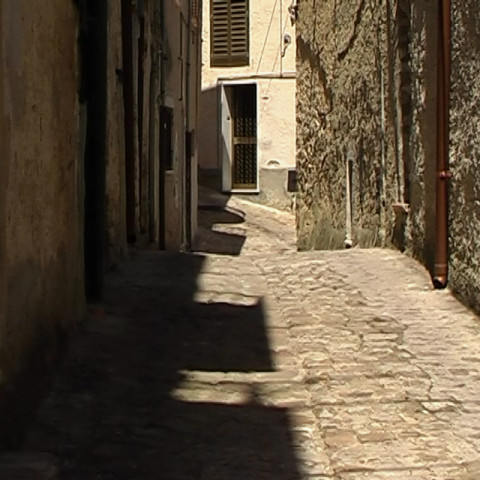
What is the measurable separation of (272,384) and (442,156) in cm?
252

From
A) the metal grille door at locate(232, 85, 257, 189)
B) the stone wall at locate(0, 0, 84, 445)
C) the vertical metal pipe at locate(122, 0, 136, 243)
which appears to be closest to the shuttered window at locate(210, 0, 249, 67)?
the metal grille door at locate(232, 85, 257, 189)

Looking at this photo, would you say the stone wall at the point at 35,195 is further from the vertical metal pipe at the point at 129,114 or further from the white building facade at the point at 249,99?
the white building facade at the point at 249,99

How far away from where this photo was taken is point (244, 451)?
159 inches

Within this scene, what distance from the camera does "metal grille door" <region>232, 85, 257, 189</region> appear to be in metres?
22.2

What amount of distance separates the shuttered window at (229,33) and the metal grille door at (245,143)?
639 millimetres

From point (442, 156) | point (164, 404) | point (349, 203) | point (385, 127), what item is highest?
point (385, 127)

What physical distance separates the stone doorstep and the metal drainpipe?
3691 mm

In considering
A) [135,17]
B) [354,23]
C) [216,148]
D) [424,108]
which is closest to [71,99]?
[424,108]

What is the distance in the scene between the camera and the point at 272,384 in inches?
196

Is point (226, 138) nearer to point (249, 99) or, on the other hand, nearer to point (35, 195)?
point (249, 99)

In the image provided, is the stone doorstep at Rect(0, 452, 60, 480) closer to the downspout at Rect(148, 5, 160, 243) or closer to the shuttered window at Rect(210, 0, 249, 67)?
the downspout at Rect(148, 5, 160, 243)

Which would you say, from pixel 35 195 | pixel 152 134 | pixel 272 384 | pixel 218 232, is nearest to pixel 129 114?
pixel 152 134

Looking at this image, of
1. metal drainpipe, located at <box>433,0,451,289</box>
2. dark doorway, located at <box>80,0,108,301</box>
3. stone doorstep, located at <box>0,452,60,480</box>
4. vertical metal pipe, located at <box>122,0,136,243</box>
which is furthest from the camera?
vertical metal pipe, located at <box>122,0,136,243</box>

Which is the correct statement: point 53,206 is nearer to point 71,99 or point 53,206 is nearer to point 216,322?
point 71,99
